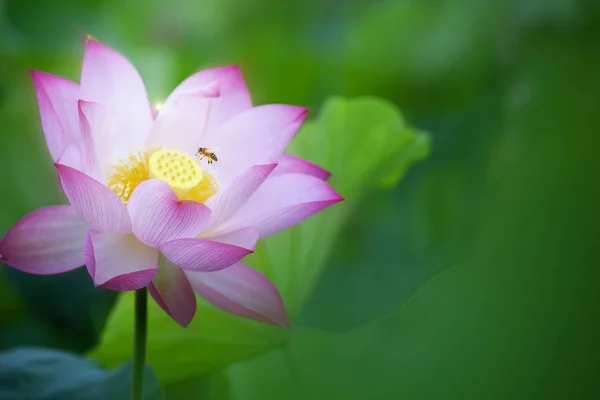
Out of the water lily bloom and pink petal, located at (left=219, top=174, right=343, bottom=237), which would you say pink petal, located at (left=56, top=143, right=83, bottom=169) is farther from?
pink petal, located at (left=219, top=174, right=343, bottom=237)

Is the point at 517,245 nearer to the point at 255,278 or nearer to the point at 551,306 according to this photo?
the point at 551,306

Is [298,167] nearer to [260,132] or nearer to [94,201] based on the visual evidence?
[260,132]

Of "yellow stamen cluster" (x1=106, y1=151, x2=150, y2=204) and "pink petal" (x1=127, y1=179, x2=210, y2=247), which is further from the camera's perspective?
"yellow stamen cluster" (x1=106, y1=151, x2=150, y2=204)

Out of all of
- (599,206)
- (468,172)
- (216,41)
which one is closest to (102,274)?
(599,206)

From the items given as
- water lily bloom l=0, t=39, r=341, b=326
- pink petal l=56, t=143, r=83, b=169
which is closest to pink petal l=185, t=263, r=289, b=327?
water lily bloom l=0, t=39, r=341, b=326

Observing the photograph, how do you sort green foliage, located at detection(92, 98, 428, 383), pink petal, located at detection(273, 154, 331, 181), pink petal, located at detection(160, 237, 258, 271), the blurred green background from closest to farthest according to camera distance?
the blurred green background, pink petal, located at detection(160, 237, 258, 271), pink petal, located at detection(273, 154, 331, 181), green foliage, located at detection(92, 98, 428, 383)

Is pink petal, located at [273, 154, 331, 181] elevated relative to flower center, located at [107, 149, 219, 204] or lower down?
elevated

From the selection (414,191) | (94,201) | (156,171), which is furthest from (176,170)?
(414,191)
